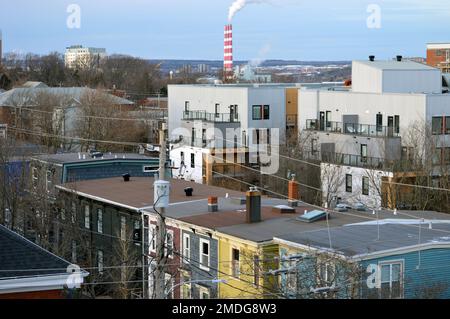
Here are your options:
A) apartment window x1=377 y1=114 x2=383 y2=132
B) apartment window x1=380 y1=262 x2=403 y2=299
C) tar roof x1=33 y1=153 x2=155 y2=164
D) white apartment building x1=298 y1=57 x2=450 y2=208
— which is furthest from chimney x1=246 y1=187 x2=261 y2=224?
apartment window x1=377 y1=114 x2=383 y2=132

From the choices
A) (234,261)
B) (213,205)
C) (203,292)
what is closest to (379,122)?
(213,205)

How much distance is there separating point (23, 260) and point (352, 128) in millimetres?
27705

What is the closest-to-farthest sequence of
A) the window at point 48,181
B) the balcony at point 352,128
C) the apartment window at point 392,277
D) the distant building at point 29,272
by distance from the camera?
the distant building at point 29,272 → the apartment window at point 392,277 → the window at point 48,181 → the balcony at point 352,128

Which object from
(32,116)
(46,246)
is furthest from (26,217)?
(32,116)

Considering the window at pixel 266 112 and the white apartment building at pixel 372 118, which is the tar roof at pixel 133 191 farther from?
the window at pixel 266 112

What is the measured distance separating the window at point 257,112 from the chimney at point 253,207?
26.4 m

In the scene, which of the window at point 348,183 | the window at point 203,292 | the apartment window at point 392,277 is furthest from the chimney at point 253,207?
the window at point 348,183

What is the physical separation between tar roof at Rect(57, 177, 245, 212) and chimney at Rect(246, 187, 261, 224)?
2548 mm

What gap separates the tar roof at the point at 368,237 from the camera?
17.5 meters

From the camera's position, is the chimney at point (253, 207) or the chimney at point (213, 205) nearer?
the chimney at point (253, 207)

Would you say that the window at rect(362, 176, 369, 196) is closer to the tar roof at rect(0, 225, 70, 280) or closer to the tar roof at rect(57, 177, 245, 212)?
the tar roof at rect(57, 177, 245, 212)

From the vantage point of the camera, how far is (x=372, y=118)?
39.7 meters
